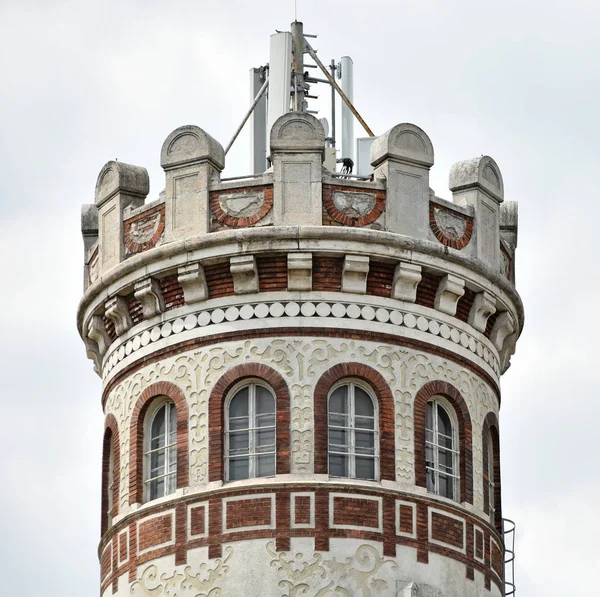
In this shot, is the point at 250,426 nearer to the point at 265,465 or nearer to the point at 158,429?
the point at 265,465

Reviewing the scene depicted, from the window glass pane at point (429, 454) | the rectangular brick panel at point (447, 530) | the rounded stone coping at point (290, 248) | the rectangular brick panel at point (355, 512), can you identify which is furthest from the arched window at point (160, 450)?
the rectangular brick panel at point (447, 530)

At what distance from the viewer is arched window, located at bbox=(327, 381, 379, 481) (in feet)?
145

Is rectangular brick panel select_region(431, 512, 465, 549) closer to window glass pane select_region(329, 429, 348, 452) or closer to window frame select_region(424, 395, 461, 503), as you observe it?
window frame select_region(424, 395, 461, 503)

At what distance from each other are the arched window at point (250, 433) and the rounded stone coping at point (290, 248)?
8.17ft

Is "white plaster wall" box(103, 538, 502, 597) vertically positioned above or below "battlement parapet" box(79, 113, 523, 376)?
below

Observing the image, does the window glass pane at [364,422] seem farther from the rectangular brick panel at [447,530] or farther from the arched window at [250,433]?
the rectangular brick panel at [447,530]

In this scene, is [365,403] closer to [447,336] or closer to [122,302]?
[447,336]

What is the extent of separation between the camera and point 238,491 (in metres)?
43.6

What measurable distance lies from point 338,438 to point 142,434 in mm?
3724

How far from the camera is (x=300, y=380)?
145 ft

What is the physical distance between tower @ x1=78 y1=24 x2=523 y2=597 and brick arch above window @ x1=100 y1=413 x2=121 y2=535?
0.16 ft

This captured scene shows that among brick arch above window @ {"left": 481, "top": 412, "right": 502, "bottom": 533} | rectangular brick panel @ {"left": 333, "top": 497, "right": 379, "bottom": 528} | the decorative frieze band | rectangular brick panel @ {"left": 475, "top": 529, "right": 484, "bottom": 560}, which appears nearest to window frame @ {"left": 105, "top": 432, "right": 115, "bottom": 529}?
the decorative frieze band

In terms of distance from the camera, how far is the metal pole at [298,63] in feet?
164

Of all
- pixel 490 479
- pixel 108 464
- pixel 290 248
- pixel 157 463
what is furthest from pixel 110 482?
pixel 490 479
